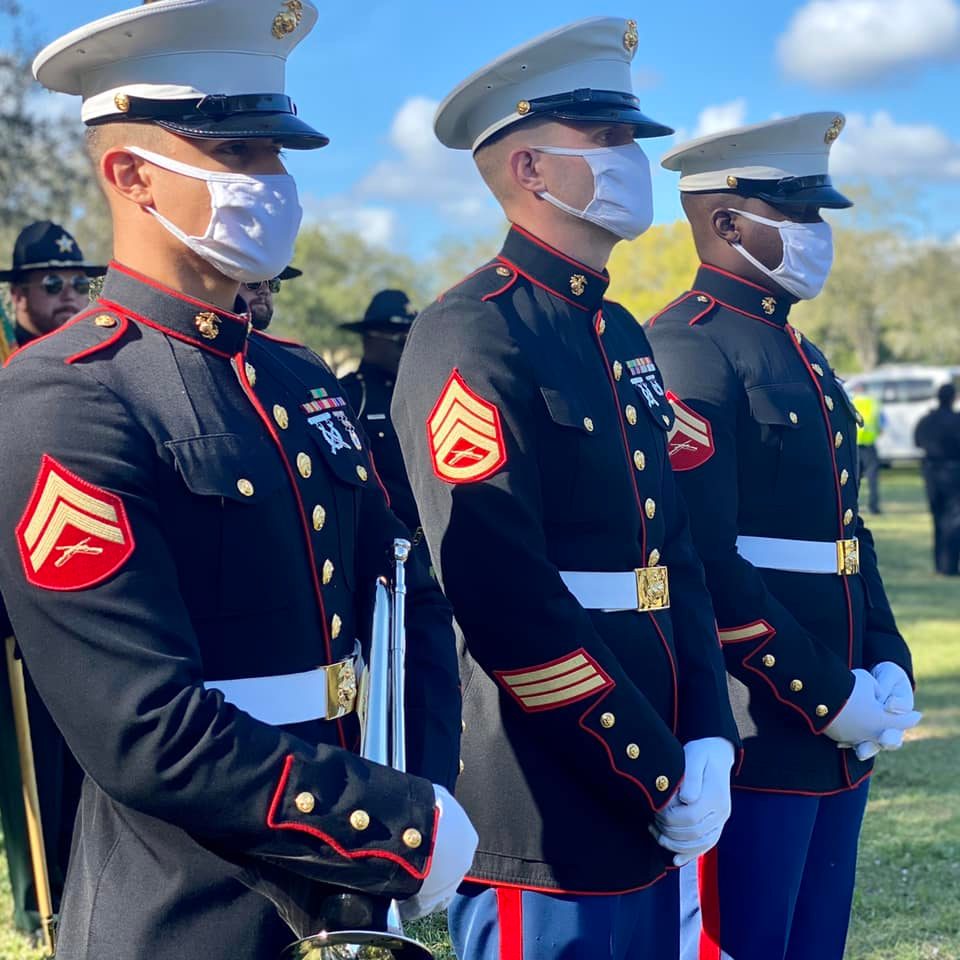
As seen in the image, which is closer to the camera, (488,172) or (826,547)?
(488,172)

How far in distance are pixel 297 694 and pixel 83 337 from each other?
1.95ft

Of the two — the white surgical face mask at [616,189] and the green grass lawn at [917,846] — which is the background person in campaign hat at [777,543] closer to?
the white surgical face mask at [616,189]

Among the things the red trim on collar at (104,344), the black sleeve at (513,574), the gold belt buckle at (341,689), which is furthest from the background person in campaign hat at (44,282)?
the gold belt buckle at (341,689)

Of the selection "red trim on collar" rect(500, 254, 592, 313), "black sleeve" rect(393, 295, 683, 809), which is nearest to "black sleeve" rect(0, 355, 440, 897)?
"black sleeve" rect(393, 295, 683, 809)

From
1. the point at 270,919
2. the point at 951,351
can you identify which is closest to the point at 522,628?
the point at 270,919

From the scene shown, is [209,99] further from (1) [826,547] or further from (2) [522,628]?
(1) [826,547]

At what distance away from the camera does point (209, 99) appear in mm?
2068

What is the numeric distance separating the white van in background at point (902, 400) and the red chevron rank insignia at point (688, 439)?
27.2 m

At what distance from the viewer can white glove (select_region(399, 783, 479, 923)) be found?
1.90 metres

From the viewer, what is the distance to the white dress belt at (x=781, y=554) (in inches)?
137

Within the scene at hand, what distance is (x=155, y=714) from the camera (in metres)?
1.78

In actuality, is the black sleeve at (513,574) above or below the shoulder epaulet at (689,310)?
below

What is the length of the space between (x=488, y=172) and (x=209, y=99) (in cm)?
103

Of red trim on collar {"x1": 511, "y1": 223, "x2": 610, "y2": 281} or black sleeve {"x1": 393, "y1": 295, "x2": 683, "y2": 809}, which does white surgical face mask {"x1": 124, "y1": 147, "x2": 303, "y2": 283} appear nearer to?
black sleeve {"x1": 393, "y1": 295, "x2": 683, "y2": 809}
